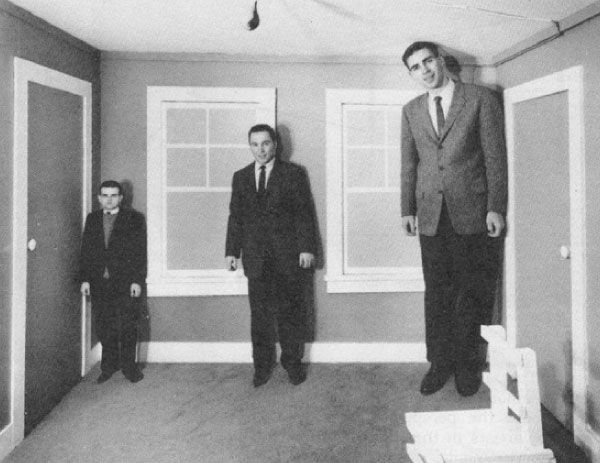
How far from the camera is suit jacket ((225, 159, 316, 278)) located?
3.73 metres

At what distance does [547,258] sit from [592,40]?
1153 mm

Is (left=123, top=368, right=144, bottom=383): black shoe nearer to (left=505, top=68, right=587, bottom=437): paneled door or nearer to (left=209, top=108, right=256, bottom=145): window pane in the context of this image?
(left=209, top=108, right=256, bottom=145): window pane

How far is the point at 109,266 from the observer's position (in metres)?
3.73

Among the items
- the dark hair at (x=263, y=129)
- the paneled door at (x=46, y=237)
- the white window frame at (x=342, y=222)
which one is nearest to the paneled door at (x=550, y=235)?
the white window frame at (x=342, y=222)

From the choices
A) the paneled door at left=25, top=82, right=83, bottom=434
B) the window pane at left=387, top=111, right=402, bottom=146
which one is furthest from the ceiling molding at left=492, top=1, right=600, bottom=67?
the paneled door at left=25, top=82, right=83, bottom=434

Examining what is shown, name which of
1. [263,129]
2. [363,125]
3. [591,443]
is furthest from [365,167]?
[591,443]

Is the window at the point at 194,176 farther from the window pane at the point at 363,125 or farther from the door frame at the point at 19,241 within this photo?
the door frame at the point at 19,241

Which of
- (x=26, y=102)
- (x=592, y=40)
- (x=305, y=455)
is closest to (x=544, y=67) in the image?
(x=592, y=40)

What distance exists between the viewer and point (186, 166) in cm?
414

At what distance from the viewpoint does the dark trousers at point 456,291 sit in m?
3.53

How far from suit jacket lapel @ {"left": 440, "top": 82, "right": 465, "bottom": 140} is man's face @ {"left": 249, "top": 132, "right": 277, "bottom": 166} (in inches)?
42.2

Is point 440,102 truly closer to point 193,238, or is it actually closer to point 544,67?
point 544,67

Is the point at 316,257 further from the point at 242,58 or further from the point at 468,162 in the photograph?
the point at 242,58

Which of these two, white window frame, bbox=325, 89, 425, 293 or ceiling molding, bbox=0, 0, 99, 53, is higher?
ceiling molding, bbox=0, 0, 99, 53
